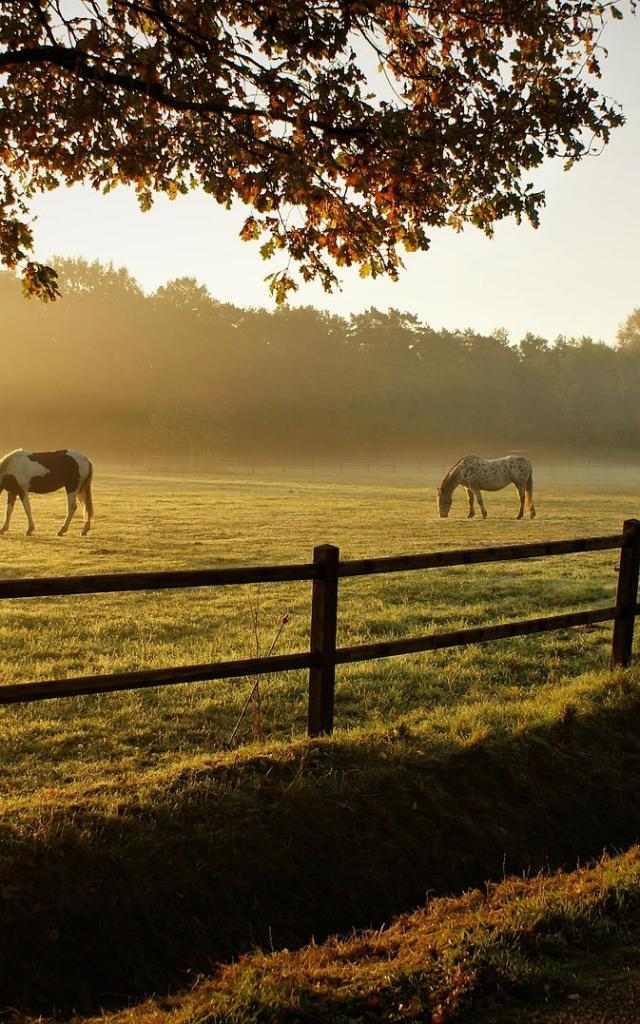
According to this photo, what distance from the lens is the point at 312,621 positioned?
5.51 m

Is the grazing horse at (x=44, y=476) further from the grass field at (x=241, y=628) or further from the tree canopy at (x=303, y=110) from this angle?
the tree canopy at (x=303, y=110)

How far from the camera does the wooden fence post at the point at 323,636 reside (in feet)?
17.8

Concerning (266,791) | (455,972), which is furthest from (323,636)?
(455,972)

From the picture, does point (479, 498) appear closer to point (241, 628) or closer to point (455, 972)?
point (241, 628)

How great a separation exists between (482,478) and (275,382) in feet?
186

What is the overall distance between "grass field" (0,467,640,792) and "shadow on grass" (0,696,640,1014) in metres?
1.03

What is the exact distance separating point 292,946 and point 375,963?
72cm

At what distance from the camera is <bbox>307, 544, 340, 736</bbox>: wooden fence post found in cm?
542

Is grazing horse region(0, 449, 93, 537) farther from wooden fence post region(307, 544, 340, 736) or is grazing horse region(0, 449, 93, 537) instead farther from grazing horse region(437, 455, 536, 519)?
wooden fence post region(307, 544, 340, 736)

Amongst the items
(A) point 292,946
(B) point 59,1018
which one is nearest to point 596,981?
(A) point 292,946

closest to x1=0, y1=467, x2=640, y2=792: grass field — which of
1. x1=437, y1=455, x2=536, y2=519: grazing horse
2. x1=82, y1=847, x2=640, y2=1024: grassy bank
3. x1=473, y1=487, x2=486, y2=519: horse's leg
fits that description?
x1=473, y1=487, x2=486, y2=519: horse's leg

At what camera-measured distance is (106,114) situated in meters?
7.13

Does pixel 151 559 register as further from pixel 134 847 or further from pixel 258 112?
pixel 134 847

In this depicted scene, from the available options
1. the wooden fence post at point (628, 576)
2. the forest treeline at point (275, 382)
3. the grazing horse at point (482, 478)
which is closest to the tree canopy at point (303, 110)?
the wooden fence post at point (628, 576)
